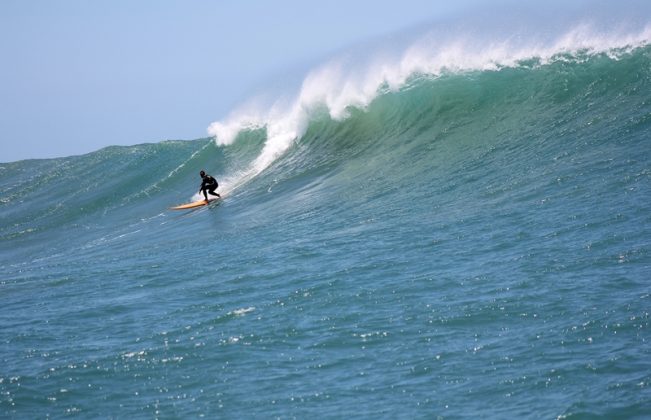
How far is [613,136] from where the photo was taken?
17938 mm

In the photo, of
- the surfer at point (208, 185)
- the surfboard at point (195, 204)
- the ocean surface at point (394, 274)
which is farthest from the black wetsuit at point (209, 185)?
the ocean surface at point (394, 274)

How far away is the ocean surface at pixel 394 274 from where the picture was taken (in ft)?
30.3


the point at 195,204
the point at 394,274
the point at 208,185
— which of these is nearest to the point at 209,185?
the point at 208,185

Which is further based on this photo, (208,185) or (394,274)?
(208,185)

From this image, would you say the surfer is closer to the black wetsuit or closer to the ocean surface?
the black wetsuit

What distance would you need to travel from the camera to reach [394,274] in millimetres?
12945

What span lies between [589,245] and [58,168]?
30.6m

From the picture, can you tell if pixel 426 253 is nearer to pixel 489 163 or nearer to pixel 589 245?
pixel 589 245

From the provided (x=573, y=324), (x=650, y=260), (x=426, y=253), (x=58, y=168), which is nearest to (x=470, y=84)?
(x=426, y=253)

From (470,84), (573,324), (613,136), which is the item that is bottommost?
(573,324)

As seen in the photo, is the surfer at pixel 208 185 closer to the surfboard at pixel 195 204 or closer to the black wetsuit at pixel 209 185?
the black wetsuit at pixel 209 185

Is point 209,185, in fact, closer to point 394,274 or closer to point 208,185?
point 208,185

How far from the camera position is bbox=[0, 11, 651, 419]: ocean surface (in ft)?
30.3

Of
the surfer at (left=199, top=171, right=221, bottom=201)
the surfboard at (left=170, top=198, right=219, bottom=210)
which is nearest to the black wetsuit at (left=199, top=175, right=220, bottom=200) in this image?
the surfer at (left=199, top=171, right=221, bottom=201)
